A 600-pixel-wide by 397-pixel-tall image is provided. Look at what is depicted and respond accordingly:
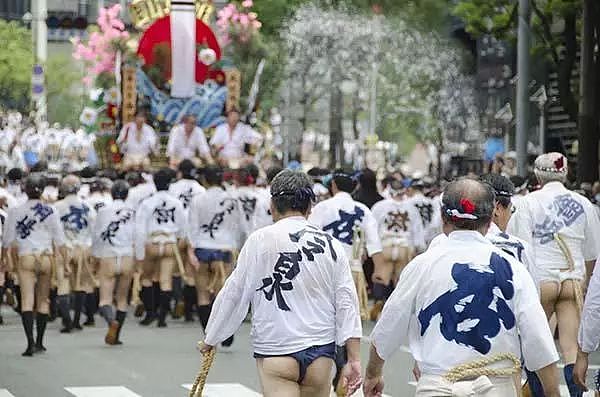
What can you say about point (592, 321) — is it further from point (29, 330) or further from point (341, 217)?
A: point (29, 330)

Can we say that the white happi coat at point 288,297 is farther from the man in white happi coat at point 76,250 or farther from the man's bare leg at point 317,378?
the man in white happi coat at point 76,250

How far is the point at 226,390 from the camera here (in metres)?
14.5

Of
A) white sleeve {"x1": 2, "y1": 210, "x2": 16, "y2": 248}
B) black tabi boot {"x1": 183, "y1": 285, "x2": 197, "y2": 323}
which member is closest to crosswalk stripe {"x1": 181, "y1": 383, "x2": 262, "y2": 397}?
white sleeve {"x1": 2, "y1": 210, "x2": 16, "y2": 248}

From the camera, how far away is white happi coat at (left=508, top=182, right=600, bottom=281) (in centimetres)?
1266

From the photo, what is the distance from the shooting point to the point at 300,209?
935 cm

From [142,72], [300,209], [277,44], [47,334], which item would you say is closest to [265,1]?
[277,44]

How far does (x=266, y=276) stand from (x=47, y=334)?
1127 centimetres

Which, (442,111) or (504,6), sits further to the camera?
(442,111)

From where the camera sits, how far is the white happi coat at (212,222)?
1970 cm

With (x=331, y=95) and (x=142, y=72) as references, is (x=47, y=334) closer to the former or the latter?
(x=142, y=72)

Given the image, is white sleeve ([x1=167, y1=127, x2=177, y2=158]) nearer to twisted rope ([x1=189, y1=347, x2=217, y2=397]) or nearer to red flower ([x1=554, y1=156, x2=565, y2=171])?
red flower ([x1=554, y1=156, x2=565, y2=171])

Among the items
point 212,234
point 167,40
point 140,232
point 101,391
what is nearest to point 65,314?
point 140,232

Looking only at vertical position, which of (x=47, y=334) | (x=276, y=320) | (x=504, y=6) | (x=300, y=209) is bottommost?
(x=47, y=334)

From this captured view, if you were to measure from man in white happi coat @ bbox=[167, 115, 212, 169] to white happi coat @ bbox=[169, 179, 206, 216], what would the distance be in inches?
332
